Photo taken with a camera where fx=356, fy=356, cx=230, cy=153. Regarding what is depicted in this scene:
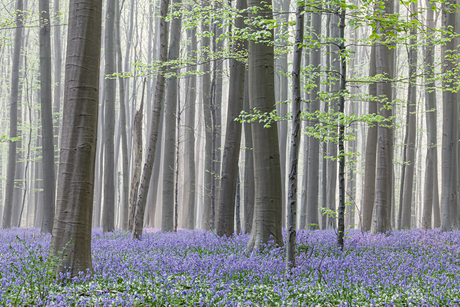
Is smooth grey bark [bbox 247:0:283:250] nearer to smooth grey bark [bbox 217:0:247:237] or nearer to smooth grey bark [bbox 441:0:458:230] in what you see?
smooth grey bark [bbox 217:0:247:237]

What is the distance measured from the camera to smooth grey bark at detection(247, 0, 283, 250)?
697 centimetres

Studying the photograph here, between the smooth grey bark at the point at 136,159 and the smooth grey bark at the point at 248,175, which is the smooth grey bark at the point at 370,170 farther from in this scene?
the smooth grey bark at the point at 136,159

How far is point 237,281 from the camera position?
459 centimetres

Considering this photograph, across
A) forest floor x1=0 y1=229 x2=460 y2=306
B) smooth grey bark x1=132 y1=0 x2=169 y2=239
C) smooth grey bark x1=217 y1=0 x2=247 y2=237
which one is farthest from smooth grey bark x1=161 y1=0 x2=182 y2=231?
forest floor x1=0 y1=229 x2=460 y2=306

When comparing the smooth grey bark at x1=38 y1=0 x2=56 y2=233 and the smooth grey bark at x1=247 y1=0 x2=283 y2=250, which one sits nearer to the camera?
the smooth grey bark at x1=247 y1=0 x2=283 y2=250


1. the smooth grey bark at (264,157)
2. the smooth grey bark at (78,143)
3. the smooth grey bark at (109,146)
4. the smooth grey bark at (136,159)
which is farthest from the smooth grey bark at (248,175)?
the smooth grey bark at (78,143)

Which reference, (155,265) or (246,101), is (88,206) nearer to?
(155,265)

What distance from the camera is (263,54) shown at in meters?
7.44

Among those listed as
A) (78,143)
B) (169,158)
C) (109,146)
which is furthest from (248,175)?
(78,143)

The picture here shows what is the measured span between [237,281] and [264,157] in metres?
3.10

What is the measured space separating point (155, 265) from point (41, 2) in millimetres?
10794

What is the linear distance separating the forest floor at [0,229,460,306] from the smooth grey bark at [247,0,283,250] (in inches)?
19.3

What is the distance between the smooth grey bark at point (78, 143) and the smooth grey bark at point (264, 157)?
311 cm

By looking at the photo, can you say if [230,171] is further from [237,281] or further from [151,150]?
[237,281]
